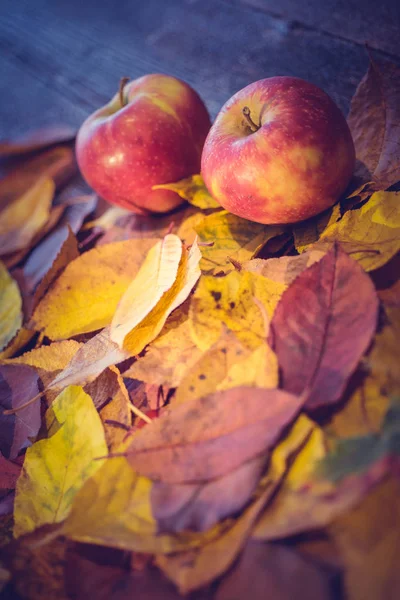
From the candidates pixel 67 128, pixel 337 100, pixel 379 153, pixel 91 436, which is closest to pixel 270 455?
pixel 91 436

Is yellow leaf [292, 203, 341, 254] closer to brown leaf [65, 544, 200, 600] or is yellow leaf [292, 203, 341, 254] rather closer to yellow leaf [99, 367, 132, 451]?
yellow leaf [99, 367, 132, 451]

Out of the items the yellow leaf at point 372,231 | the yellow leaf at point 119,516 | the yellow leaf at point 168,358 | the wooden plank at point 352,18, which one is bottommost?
the yellow leaf at point 119,516

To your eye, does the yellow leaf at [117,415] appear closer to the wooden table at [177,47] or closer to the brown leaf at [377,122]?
the brown leaf at [377,122]

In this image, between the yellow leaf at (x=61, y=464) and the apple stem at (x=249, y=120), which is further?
the apple stem at (x=249, y=120)

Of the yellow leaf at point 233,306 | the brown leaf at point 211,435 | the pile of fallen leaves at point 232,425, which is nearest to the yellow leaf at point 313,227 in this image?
the pile of fallen leaves at point 232,425

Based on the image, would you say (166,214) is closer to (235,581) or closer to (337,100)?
(337,100)

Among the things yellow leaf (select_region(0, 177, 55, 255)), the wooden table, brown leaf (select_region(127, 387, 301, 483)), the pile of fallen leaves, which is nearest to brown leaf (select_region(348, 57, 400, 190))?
the pile of fallen leaves

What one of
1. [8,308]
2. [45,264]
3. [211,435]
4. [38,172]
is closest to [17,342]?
[8,308]

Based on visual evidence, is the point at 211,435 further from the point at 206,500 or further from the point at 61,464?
the point at 61,464
